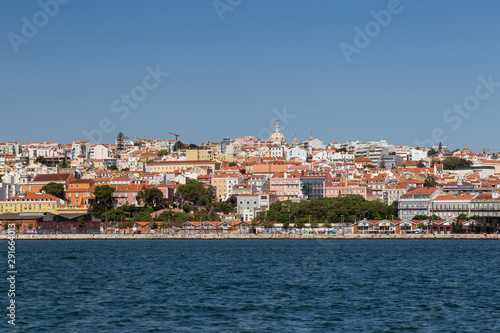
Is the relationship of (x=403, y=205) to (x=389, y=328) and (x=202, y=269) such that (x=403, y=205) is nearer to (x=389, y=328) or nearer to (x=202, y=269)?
(x=202, y=269)

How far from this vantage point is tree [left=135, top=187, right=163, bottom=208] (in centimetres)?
8544

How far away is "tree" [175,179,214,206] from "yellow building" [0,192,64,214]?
12168 mm

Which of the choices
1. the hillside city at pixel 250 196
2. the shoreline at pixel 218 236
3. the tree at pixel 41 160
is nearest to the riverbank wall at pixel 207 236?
the shoreline at pixel 218 236

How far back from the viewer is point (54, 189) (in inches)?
3634

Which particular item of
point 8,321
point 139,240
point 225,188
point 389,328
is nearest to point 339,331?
point 389,328

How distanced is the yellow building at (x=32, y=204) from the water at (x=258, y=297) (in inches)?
2001

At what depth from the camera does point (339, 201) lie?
77312 millimetres

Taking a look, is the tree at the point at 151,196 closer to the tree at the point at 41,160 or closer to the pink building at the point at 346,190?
the pink building at the point at 346,190

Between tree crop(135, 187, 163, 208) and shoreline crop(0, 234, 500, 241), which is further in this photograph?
tree crop(135, 187, 163, 208)

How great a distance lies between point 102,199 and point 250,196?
14688mm

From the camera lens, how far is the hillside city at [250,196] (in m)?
74.6

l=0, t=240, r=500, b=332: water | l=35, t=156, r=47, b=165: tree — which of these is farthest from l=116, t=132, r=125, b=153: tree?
l=0, t=240, r=500, b=332: water

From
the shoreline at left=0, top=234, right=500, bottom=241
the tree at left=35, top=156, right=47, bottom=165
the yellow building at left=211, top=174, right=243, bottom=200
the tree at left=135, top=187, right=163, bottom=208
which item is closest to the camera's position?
the shoreline at left=0, top=234, right=500, bottom=241

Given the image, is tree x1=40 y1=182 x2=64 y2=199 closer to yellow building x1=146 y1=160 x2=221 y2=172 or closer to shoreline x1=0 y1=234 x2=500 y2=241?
shoreline x1=0 y1=234 x2=500 y2=241
